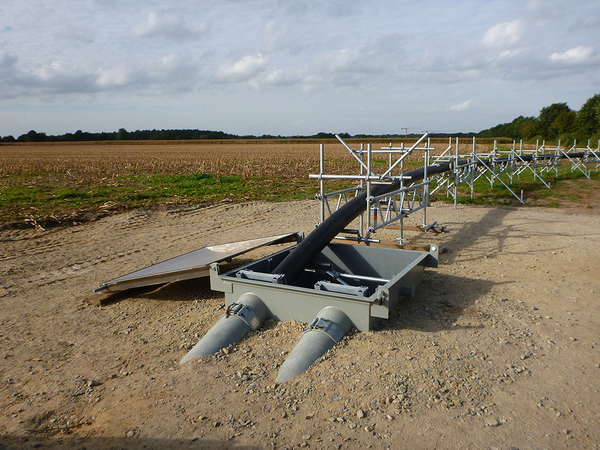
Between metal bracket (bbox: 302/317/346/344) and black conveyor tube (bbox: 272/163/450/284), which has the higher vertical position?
black conveyor tube (bbox: 272/163/450/284)

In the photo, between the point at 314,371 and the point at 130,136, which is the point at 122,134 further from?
the point at 314,371

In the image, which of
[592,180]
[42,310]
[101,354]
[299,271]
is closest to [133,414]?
[101,354]

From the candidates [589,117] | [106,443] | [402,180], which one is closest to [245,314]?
[106,443]

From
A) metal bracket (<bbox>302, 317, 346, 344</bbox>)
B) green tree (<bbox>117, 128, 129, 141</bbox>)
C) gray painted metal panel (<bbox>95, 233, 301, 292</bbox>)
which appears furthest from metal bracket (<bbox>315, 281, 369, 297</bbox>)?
green tree (<bbox>117, 128, 129, 141</bbox>)

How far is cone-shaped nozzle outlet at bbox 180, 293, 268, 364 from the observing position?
4219mm

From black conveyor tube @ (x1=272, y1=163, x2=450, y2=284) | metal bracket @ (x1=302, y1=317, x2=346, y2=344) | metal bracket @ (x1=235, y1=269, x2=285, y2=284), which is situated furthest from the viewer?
black conveyor tube @ (x1=272, y1=163, x2=450, y2=284)

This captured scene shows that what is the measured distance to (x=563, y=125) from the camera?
65.6 meters

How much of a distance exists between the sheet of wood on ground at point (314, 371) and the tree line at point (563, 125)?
44.6 m

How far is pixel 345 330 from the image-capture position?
4.37 metres

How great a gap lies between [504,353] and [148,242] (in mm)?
7066

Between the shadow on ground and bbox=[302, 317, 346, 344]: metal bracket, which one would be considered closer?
the shadow on ground

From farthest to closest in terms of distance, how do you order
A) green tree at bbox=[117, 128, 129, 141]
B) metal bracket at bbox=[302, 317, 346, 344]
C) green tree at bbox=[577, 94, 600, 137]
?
green tree at bbox=[117, 128, 129, 141]
green tree at bbox=[577, 94, 600, 137]
metal bracket at bbox=[302, 317, 346, 344]

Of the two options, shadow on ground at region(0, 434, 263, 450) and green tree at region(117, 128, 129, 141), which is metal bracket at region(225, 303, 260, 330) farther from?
green tree at region(117, 128, 129, 141)

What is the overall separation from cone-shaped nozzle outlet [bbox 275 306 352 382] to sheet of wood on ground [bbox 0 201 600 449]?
0.10 metres
